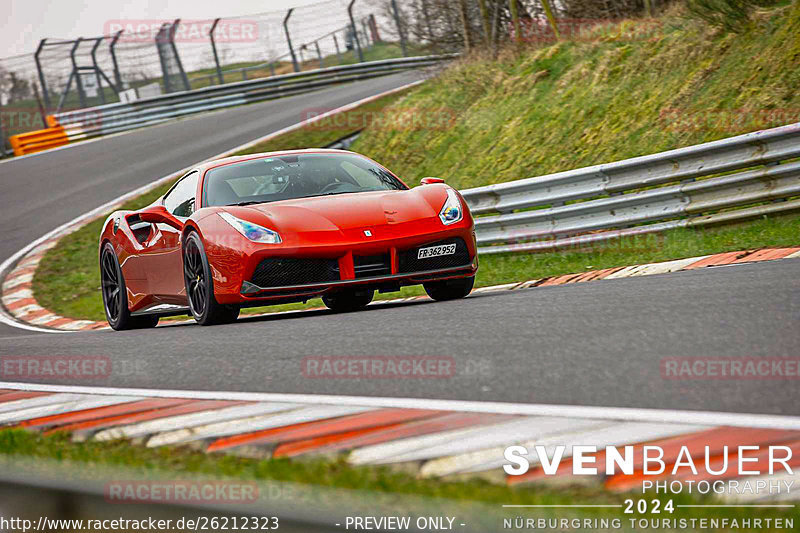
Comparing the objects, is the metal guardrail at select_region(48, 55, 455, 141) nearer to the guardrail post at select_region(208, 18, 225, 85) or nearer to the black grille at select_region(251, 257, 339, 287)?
the guardrail post at select_region(208, 18, 225, 85)

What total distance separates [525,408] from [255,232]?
4037 mm

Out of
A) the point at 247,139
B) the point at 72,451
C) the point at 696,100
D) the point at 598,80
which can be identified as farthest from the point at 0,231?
the point at 72,451

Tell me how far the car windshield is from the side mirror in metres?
0.35

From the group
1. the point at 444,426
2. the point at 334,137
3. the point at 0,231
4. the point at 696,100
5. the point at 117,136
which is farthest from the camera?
the point at 117,136

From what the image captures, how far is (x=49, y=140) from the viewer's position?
91.8ft

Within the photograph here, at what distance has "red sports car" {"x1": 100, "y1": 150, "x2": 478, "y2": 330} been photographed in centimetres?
700

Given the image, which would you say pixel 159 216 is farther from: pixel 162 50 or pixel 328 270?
pixel 162 50

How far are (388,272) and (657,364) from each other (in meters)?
3.43

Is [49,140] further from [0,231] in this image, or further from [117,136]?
[0,231]

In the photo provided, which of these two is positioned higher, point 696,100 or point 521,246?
point 696,100

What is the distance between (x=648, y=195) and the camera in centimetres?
931

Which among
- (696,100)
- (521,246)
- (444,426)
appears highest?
(444,426)
